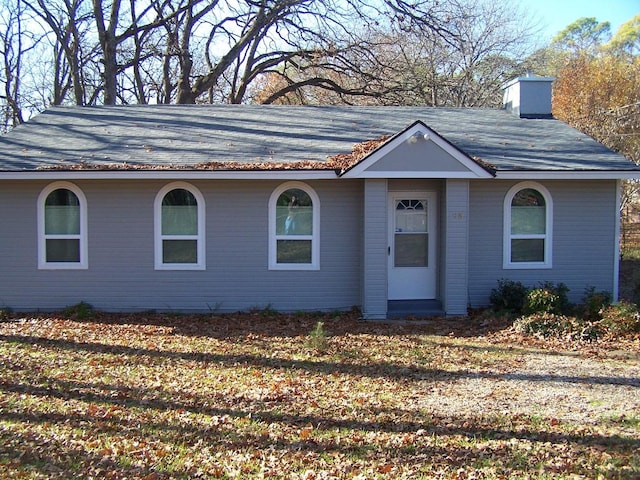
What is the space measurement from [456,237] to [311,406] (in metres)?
5.72

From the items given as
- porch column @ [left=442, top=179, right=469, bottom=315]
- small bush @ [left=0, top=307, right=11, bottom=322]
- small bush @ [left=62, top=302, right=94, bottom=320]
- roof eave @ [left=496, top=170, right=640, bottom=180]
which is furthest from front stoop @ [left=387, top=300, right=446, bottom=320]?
small bush @ [left=0, top=307, right=11, bottom=322]

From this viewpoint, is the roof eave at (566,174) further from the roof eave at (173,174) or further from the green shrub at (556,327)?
the roof eave at (173,174)

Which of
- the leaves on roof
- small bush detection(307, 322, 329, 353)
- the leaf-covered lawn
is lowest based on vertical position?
the leaf-covered lawn

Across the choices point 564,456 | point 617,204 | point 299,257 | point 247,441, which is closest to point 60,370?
point 247,441

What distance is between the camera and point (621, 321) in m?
9.86

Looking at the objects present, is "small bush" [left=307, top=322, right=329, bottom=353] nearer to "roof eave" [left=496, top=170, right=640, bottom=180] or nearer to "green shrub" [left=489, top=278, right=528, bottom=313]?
"green shrub" [left=489, top=278, right=528, bottom=313]

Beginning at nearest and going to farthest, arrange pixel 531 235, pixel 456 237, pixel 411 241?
pixel 456 237, pixel 531 235, pixel 411 241

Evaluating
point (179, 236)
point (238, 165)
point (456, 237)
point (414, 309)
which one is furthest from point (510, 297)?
point (179, 236)

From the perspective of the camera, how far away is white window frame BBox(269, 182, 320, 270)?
1163 centimetres

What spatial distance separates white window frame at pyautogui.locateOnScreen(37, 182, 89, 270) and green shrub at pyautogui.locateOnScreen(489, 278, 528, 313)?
315 inches

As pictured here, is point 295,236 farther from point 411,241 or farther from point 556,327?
point 556,327

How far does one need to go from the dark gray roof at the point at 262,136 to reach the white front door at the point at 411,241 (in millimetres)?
1517

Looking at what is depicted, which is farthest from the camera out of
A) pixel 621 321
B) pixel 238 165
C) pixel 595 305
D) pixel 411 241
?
pixel 411 241

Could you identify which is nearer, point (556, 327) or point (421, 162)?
point (556, 327)
